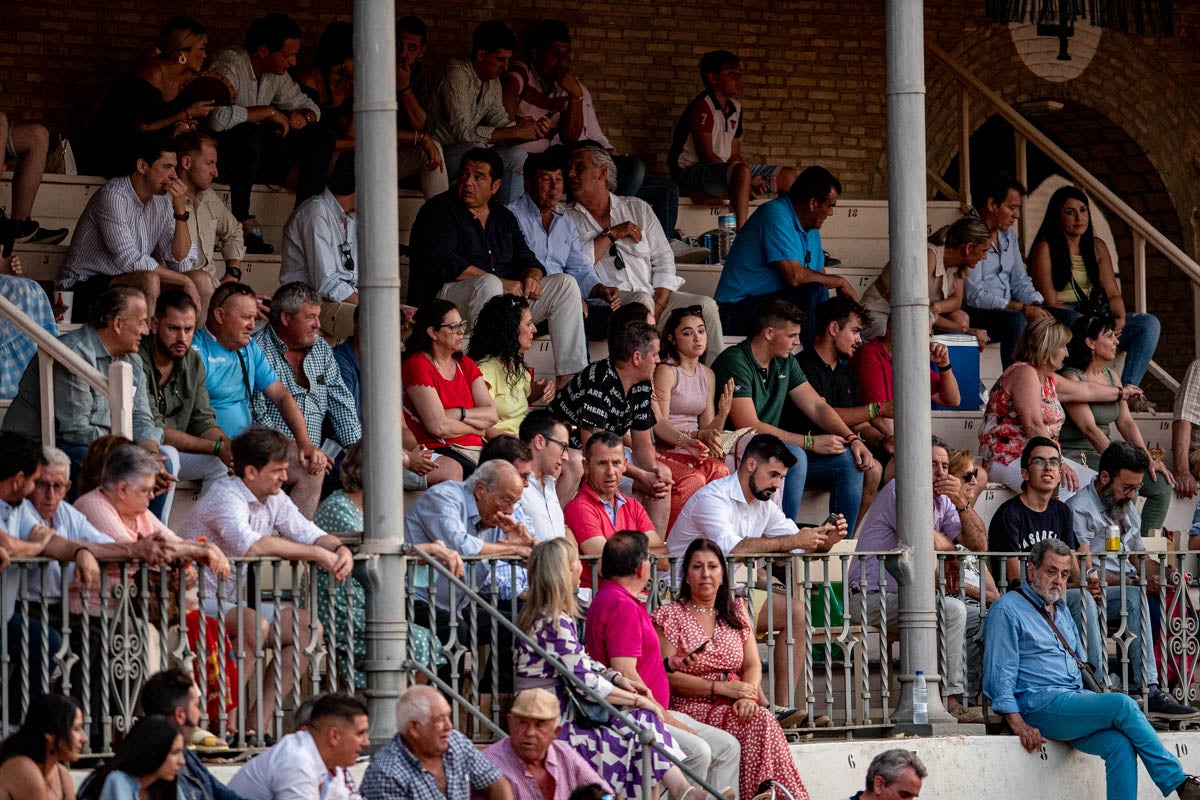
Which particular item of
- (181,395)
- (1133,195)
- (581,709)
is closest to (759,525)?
(581,709)

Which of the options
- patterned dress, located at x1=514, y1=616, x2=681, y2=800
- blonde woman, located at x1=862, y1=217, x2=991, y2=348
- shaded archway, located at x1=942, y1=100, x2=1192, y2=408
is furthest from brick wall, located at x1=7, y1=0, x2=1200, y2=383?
patterned dress, located at x1=514, y1=616, x2=681, y2=800

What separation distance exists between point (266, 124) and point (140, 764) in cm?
681

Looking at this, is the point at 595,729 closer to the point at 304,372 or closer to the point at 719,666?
the point at 719,666

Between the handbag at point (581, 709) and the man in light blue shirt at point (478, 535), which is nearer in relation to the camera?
the handbag at point (581, 709)

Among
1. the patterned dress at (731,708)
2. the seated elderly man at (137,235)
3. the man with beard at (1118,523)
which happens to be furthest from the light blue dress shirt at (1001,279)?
the patterned dress at (731,708)

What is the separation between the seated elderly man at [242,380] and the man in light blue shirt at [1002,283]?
200 inches

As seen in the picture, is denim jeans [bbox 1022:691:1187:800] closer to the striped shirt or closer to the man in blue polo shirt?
the man in blue polo shirt

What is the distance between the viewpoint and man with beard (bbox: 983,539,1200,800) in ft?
34.0

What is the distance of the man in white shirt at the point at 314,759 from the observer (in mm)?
8055

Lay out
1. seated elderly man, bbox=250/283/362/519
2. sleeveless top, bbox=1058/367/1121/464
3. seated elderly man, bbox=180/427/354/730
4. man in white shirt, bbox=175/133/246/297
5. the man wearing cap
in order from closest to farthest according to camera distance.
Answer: the man wearing cap < seated elderly man, bbox=180/427/354/730 < seated elderly man, bbox=250/283/362/519 < man in white shirt, bbox=175/133/246/297 < sleeveless top, bbox=1058/367/1121/464

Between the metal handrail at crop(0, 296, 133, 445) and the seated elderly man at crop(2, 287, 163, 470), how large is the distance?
7cm

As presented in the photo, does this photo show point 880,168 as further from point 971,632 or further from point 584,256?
point 971,632

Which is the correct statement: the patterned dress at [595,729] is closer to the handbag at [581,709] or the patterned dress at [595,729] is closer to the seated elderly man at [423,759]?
the handbag at [581,709]

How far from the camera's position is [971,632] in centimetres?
1106
